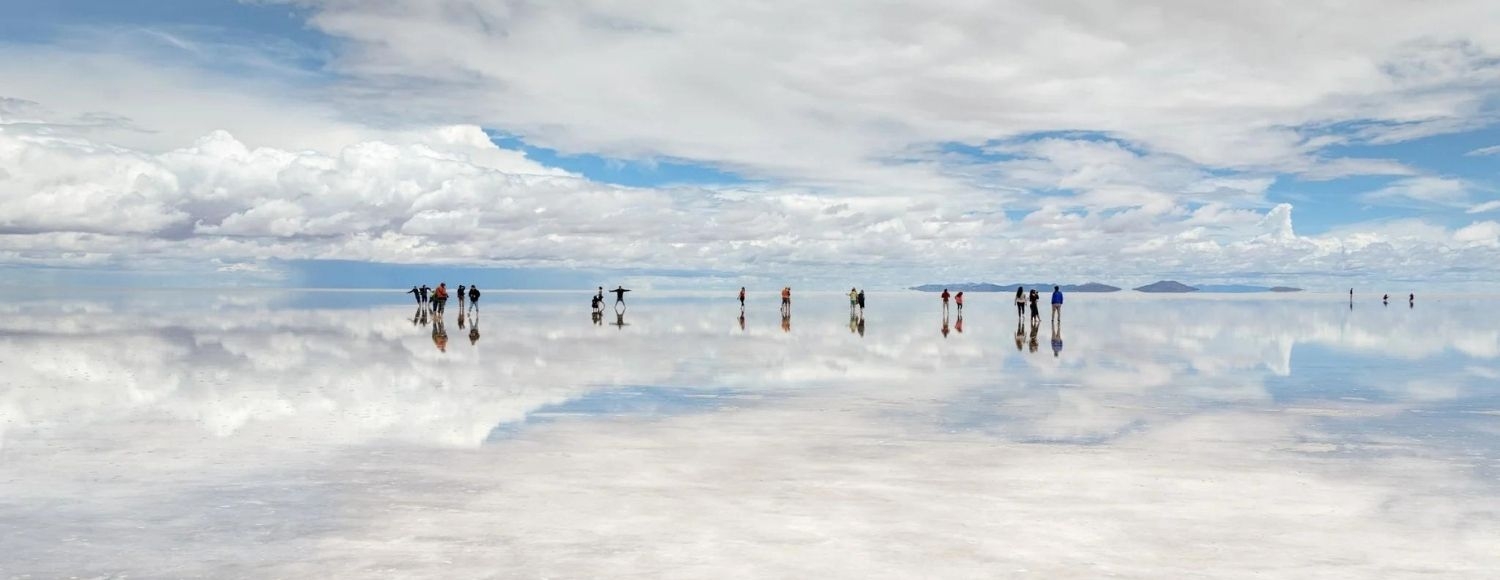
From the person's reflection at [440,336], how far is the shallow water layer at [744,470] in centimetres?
705

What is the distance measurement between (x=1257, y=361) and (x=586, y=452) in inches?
864

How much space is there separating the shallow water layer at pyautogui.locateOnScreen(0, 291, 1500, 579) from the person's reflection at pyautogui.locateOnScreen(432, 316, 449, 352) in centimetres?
705

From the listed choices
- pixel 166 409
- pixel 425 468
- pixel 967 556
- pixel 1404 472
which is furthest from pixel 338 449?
pixel 1404 472

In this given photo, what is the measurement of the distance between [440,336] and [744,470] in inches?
1191

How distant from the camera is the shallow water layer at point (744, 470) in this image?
845 centimetres

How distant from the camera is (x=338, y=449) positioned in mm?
13648

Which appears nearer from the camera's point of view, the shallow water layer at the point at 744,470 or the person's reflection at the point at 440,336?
the shallow water layer at the point at 744,470

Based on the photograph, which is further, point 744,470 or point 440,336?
point 440,336

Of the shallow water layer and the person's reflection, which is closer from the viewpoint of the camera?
the shallow water layer

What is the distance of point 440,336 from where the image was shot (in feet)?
133

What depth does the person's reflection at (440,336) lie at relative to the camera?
34375 mm

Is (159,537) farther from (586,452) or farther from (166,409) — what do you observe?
(166,409)

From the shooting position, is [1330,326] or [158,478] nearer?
[158,478]

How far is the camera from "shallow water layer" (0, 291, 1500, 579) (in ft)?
27.7
